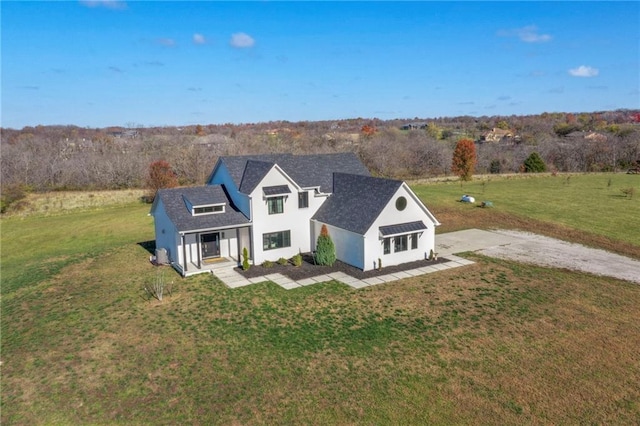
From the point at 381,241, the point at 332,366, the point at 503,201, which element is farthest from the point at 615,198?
the point at 332,366

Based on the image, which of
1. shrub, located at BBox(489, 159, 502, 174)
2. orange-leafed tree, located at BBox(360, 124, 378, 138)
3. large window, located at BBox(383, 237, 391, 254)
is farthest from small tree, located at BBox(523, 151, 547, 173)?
large window, located at BBox(383, 237, 391, 254)

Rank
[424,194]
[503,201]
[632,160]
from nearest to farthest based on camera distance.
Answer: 1. [503,201]
2. [424,194]
3. [632,160]

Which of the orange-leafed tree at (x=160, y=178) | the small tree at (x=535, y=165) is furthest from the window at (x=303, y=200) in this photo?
the small tree at (x=535, y=165)

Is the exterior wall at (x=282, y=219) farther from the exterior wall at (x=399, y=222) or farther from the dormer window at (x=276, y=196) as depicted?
the exterior wall at (x=399, y=222)

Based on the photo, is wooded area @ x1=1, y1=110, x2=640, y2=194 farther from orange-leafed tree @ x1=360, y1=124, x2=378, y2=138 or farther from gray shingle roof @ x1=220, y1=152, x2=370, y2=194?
gray shingle roof @ x1=220, y1=152, x2=370, y2=194

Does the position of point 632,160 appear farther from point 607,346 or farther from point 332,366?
point 332,366

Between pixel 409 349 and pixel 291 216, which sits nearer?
pixel 409 349
